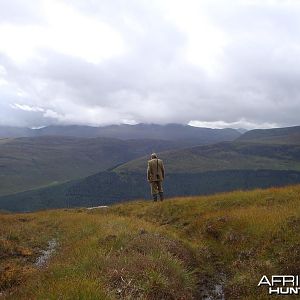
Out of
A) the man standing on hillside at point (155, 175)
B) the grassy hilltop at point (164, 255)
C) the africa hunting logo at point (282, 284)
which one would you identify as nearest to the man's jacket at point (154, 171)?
the man standing on hillside at point (155, 175)

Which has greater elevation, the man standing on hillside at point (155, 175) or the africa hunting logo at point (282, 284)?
the man standing on hillside at point (155, 175)

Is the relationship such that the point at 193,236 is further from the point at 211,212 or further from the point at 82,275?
the point at 82,275

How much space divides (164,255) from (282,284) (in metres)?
3.47

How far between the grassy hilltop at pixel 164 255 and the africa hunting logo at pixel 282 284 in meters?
0.27

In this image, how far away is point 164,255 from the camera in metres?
12.5

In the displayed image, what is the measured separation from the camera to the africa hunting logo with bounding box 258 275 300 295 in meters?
10.7

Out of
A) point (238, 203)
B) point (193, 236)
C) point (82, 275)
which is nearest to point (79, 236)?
point (193, 236)

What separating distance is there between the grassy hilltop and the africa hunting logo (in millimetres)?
274

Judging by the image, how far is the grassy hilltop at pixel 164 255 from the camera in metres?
10.2

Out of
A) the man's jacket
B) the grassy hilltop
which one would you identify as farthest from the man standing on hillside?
the grassy hilltop

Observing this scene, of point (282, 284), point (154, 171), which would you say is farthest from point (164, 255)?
point (154, 171)

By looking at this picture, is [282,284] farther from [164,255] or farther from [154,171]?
[154,171]

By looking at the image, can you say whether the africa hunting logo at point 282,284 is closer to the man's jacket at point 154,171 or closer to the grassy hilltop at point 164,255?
the grassy hilltop at point 164,255

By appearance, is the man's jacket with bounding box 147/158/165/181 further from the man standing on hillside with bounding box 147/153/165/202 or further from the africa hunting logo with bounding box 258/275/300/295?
the africa hunting logo with bounding box 258/275/300/295
